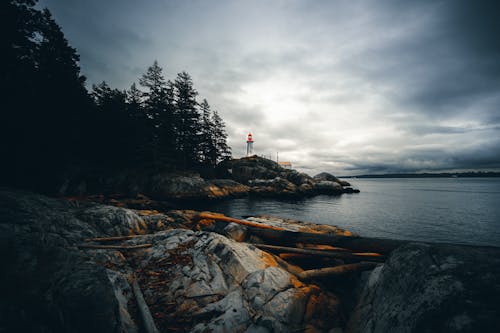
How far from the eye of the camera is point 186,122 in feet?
100

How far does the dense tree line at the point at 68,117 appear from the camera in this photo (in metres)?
12.8

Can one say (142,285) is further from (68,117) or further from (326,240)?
(68,117)

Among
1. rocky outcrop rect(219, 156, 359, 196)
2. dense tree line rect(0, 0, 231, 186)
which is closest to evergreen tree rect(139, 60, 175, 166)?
dense tree line rect(0, 0, 231, 186)

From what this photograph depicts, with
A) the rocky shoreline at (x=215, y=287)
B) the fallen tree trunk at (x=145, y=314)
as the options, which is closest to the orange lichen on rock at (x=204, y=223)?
the rocky shoreline at (x=215, y=287)

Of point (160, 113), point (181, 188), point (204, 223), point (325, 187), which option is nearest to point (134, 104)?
point (160, 113)

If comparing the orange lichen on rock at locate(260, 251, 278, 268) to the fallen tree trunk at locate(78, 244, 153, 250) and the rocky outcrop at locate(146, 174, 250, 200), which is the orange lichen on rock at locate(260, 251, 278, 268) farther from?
the rocky outcrop at locate(146, 174, 250, 200)

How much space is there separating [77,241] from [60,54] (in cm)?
2683

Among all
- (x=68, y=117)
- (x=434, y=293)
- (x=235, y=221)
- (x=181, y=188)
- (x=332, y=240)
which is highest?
(x=68, y=117)

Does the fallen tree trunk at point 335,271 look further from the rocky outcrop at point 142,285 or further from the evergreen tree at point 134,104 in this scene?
the evergreen tree at point 134,104

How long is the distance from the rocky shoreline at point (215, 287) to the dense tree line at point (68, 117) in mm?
15972

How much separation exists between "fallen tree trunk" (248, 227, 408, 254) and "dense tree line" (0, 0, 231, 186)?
65.8 ft

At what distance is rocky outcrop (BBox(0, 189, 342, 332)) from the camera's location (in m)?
2.01

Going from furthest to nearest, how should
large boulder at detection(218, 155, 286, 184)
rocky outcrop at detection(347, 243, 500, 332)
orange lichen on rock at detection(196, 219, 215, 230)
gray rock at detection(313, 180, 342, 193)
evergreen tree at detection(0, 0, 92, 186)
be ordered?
large boulder at detection(218, 155, 286, 184) < gray rock at detection(313, 180, 342, 193) < evergreen tree at detection(0, 0, 92, 186) < orange lichen on rock at detection(196, 219, 215, 230) < rocky outcrop at detection(347, 243, 500, 332)

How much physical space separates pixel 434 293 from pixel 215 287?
363 cm
